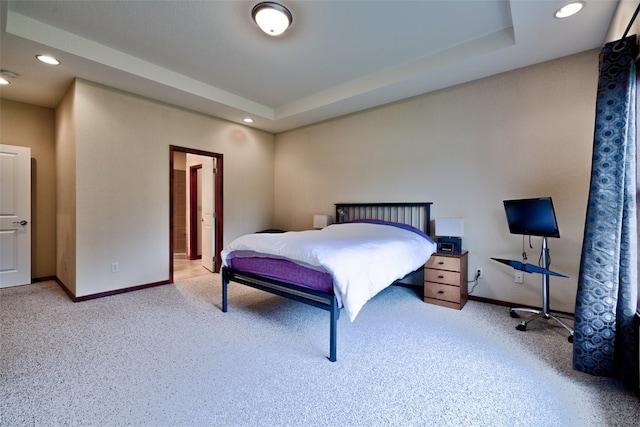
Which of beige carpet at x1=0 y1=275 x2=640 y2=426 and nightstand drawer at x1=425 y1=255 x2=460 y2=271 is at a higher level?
nightstand drawer at x1=425 y1=255 x2=460 y2=271

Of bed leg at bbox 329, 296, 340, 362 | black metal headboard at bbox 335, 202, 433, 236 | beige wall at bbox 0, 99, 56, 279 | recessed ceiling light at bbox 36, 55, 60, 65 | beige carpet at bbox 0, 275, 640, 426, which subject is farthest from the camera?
beige wall at bbox 0, 99, 56, 279

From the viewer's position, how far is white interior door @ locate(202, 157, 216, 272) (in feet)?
15.9

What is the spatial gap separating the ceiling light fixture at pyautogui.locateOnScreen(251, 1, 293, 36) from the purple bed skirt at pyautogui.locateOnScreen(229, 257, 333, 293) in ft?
6.96

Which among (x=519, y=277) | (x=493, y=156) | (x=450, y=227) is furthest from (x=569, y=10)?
(x=519, y=277)

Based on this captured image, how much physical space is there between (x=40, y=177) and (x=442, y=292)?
6.06 meters

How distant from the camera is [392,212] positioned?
4055mm

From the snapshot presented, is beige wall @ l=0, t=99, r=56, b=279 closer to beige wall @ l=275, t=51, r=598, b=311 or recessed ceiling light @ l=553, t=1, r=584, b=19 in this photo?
beige wall @ l=275, t=51, r=598, b=311

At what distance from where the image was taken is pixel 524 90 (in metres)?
3.06

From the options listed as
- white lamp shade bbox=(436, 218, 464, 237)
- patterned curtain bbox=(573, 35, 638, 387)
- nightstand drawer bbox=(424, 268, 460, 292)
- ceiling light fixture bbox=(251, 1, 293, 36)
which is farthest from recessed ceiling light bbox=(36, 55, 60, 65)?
patterned curtain bbox=(573, 35, 638, 387)

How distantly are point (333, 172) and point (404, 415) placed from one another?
3775 mm

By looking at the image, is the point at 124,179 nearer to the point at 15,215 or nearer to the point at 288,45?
the point at 15,215

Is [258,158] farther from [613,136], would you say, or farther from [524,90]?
[613,136]

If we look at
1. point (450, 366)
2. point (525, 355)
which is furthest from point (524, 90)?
point (450, 366)

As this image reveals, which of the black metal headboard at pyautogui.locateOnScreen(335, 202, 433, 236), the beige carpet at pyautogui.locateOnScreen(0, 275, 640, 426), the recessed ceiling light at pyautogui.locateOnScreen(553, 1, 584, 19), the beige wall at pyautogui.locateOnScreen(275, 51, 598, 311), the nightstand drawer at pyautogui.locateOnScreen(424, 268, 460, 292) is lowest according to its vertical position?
the beige carpet at pyautogui.locateOnScreen(0, 275, 640, 426)
